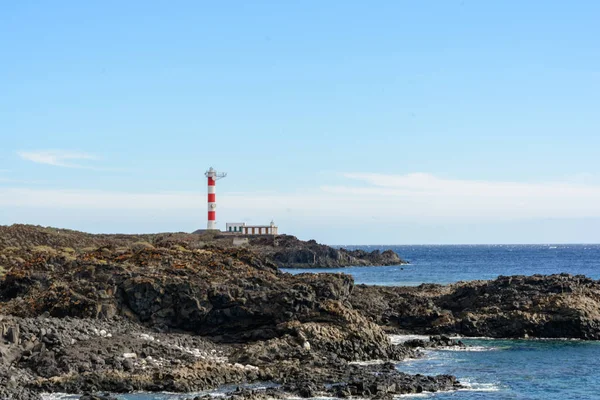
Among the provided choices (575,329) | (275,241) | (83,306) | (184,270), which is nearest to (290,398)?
(83,306)

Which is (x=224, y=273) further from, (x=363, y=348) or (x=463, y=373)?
(x=463, y=373)

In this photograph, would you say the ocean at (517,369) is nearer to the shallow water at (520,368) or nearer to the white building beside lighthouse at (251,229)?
the shallow water at (520,368)

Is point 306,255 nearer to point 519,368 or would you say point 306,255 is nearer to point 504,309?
point 504,309

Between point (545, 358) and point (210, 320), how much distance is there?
54.3ft

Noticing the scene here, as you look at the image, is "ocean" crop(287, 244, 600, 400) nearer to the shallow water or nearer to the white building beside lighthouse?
the shallow water

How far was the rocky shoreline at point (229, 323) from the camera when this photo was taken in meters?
28.6

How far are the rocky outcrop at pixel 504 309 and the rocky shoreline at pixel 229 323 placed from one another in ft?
0.26

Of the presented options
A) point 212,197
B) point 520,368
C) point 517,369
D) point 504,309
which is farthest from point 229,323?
point 212,197

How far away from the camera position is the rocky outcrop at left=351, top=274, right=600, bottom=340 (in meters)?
44.3

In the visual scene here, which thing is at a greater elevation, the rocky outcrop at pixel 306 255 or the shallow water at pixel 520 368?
the rocky outcrop at pixel 306 255

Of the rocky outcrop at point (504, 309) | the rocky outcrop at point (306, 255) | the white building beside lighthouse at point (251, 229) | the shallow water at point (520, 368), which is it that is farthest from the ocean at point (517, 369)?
the white building beside lighthouse at point (251, 229)

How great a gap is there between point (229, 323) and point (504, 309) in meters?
18.7

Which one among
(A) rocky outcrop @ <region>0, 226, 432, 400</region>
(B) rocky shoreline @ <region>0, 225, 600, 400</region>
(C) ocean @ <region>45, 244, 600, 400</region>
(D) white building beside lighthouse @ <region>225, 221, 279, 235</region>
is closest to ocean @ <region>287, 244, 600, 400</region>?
(C) ocean @ <region>45, 244, 600, 400</region>

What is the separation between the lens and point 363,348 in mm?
35406
